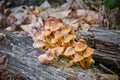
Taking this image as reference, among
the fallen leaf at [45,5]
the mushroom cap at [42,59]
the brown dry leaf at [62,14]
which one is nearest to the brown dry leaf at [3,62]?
the mushroom cap at [42,59]

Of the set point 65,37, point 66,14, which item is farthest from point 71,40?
point 66,14

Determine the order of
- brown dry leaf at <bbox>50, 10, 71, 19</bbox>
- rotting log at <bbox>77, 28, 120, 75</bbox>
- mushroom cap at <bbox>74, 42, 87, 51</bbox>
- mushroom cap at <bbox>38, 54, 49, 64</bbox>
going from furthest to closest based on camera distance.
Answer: brown dry leaf at <bbox>50, 10, 71, 19</bbox> < rotting log at <bbox>77, 28, 120, 75</bbox> < mushroom cap at <bbox>38, 54, 49, 64</bbox> < mushroom cap at <bbox>74, 42, 87, 51</bbox>

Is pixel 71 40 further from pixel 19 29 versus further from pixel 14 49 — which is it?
pixel 19 29

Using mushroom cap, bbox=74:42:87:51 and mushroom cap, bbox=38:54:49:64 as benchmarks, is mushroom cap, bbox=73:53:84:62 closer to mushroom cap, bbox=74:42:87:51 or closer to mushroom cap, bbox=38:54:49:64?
mushroom cap, bbox=74:42:87:51

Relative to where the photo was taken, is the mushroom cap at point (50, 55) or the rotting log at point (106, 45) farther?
the rotting log at point (106, 45)

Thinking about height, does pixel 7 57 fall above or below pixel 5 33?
below

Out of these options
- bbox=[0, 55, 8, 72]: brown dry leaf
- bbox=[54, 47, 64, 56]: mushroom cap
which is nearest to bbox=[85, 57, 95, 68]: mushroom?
bbox=[54, 47, 64, 56]: mushroom cap

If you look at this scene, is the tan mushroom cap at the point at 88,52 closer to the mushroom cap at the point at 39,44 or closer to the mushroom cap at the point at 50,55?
the mushroom cap at the point at 50,55
